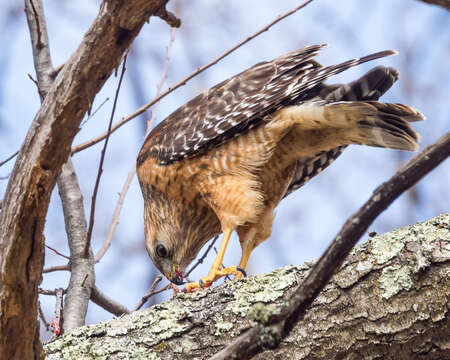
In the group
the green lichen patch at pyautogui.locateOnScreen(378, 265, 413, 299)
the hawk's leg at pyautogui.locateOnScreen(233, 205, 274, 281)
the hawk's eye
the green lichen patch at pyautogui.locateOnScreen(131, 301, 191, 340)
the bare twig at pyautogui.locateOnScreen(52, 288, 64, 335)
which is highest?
the hawk's eye

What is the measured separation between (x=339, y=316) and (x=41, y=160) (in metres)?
1.64

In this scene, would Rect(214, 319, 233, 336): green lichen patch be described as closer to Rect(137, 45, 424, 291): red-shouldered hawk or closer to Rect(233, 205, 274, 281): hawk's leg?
Rect(137, 45, 424, 291): red-shouldered hawk

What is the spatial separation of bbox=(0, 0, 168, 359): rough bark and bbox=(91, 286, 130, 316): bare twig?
1929 millimetres

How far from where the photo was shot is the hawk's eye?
5.05 m

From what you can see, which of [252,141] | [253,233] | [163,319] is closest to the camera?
[163,319]

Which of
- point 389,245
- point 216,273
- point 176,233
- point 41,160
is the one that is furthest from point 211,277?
point 41,160

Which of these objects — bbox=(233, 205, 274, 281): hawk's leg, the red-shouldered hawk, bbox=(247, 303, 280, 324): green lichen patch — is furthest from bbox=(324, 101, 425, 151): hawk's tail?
bbox=(247, 303, 280, 324): green lichen patch

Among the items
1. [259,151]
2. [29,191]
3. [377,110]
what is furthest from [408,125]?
[29,191]

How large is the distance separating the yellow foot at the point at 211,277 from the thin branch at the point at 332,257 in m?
2.45

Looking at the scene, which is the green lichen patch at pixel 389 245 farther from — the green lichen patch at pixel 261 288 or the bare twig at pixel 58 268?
the bare twig at pixel 58 268

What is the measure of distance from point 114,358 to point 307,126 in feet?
6.88

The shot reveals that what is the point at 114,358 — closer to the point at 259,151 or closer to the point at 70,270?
the point at 70,270

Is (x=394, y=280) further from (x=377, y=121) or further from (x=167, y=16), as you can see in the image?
(x=167, y=16)

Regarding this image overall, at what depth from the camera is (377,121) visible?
4.11 meters
